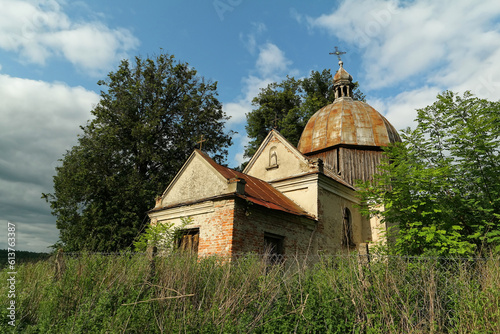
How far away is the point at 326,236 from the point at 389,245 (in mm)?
3752

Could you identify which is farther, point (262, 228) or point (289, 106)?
point (289, 106)

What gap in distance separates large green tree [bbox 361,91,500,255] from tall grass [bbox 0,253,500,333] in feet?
10.3

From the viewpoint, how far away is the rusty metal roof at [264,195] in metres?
11.5

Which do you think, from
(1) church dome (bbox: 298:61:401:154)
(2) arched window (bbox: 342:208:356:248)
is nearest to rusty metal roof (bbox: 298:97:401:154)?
(1) church dome (bbox: 298:61:401:154)

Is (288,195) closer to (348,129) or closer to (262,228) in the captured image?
(262,228)

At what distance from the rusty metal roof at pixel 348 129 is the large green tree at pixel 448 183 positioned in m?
8.56

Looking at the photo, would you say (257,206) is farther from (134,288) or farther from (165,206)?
(134,288)

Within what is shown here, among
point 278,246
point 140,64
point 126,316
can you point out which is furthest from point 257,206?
point 140,64

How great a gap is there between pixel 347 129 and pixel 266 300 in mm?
15049

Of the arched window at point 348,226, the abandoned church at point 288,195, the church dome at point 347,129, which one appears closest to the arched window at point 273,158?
the abandoned church at point 288,195

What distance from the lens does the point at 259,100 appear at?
30.7m

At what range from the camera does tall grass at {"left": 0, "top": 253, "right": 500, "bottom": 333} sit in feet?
16.1

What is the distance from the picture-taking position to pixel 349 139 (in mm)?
18547

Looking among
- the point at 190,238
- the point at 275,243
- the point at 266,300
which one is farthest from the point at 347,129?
the point at 266,300
